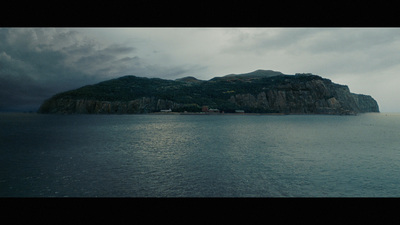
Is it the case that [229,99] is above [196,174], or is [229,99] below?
above

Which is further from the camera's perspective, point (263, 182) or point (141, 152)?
point (141, 152)

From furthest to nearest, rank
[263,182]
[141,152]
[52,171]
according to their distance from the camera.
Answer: [141,152] < [52,171] < [263,182]

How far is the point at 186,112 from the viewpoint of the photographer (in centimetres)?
15688

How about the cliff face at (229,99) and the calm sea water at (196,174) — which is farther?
the cliff face at (229,99)

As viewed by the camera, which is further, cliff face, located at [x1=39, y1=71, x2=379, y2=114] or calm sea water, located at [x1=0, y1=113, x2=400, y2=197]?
cliff face, located at [x1=39, y1=71, x2=379, y2=114]

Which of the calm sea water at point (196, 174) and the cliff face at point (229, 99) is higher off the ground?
the cliff face at point (229, 99)

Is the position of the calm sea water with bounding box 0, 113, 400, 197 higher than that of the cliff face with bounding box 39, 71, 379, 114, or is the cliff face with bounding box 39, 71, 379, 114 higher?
the cliff face with bounding box 39, 71, 379, 114

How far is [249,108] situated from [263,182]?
151 meters

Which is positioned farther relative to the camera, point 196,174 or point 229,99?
point 229,99
